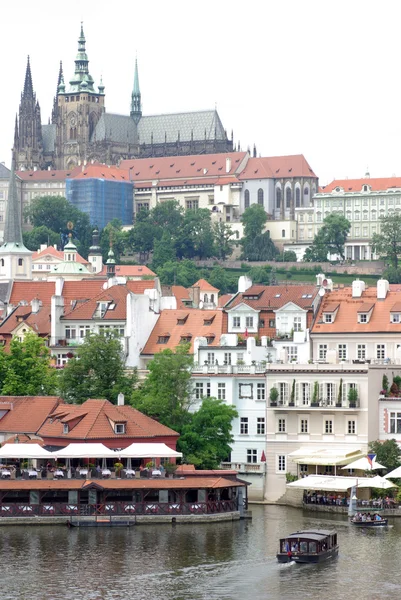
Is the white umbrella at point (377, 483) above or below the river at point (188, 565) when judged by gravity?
above

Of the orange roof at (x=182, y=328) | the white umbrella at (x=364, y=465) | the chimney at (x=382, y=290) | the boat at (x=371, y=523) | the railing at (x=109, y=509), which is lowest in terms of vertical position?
the boat at (x=371, y=523)

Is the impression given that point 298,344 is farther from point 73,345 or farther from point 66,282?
point 66,282

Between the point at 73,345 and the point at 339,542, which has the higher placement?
the point at 73,345

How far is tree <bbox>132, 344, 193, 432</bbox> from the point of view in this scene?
9631cm

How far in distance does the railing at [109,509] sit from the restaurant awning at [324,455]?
292 inches

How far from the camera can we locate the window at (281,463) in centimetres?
9506

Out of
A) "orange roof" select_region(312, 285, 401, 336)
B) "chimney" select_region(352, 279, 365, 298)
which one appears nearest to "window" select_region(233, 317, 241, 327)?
"orange roof" select_region(312, 285, 401, 336)

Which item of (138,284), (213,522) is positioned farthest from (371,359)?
(138,284)

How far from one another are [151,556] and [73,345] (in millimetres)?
38143

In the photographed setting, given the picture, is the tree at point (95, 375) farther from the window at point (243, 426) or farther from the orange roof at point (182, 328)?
the orange roof at point (182, 328)

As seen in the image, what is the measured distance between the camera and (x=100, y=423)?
301ft

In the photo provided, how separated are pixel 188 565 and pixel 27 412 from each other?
2419 cm

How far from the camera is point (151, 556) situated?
7644 cm

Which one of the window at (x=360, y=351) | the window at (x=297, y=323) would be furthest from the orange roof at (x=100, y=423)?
the window at (x=297, y=323)
